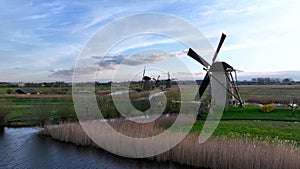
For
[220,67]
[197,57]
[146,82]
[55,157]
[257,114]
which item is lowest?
[55,157]

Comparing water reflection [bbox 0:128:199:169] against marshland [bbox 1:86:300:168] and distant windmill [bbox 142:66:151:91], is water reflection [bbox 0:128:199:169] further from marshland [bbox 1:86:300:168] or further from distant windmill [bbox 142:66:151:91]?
distant windmill [bbox 142:66:151:91]

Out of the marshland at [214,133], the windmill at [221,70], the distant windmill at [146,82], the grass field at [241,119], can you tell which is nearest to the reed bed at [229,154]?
the marshland at [214,133]

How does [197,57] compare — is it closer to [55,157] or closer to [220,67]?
[220,67]

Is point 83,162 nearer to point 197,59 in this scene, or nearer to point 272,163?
point 272,163

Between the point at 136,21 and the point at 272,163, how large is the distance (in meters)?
9.90

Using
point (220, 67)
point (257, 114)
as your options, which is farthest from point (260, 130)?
point (220, 67)

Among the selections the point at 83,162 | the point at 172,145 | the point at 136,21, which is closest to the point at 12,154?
the point at 83,162

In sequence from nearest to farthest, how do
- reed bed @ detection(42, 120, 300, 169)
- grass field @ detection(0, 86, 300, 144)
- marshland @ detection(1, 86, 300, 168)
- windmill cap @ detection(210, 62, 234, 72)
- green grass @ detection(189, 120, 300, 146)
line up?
reed bed @ detection(42, 120, 300, 169) < marshland @ detection(1, 86, 300, 168) < green grass @ detection(189, 120, 300, 146) < grass field @ detection(0, 86, 300, 144) < windmill cap @ detection(210, 62, 234, 72)

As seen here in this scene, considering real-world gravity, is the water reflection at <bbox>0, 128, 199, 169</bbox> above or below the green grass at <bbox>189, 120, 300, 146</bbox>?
below

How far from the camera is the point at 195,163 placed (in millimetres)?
9141

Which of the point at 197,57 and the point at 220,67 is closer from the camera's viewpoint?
the point at 220,67

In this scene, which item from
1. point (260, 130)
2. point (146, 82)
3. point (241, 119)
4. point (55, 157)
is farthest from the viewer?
point (146, 82)

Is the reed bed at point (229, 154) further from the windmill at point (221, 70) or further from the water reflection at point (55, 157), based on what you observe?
the windmill at point (221, 70)

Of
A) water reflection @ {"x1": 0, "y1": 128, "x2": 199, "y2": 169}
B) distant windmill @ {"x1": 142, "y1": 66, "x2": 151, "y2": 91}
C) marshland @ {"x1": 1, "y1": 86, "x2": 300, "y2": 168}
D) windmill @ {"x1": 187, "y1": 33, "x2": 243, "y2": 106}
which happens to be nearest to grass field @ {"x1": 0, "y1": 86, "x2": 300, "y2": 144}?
marshland @ {"x1": 1, "y1": 86, "x2": 300, "y2": 168}
